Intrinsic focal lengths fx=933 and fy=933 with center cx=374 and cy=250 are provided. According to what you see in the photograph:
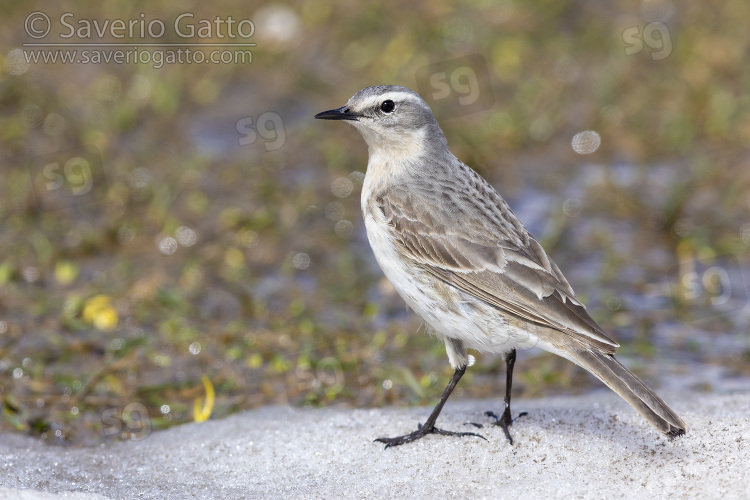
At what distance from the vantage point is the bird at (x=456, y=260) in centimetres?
516

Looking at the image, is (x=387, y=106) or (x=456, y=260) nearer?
(x=456, y=260)

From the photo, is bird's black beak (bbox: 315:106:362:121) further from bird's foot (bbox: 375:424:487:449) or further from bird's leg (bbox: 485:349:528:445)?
bird's foot (bbox: 375:424:487:449)

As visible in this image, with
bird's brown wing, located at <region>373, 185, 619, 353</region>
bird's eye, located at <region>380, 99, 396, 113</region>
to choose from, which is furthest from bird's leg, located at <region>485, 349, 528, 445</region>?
bird's eye, located at <region>380, 99, 396, 113</region>

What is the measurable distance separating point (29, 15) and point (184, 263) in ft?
19.1

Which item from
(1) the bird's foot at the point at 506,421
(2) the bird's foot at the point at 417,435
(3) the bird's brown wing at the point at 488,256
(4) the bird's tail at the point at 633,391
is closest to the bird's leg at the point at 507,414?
(1) the bird's foot at the point at 506,421

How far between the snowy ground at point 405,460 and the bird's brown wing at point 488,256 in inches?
24.9

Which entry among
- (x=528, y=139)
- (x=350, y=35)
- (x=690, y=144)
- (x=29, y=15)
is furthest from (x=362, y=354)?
(x=29, y=15)

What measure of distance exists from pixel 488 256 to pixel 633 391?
3.94 feet

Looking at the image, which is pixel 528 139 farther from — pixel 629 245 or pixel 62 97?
pixel 62 97

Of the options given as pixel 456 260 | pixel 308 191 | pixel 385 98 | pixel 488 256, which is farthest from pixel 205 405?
pixel 308 191

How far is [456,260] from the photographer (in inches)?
215

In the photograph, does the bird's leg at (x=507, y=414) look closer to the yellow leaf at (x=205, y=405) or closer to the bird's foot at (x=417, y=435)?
the bird's foot at (x=417, y=435)

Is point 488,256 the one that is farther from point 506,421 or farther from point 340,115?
point 340,115

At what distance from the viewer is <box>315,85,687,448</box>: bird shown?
516 cm
